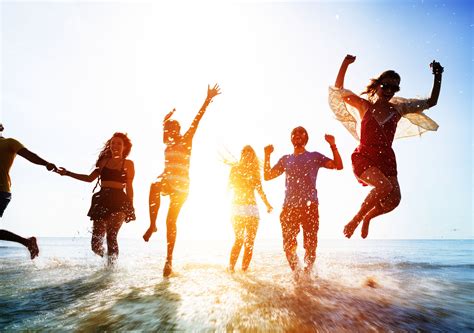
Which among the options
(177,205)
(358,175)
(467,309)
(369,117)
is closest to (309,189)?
(358,175)

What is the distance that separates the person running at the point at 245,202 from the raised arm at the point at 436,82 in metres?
3.03

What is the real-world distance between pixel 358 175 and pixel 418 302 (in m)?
1.93

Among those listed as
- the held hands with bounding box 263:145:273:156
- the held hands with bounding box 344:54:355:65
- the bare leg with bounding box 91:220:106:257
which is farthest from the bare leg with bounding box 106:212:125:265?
the held hands with bounding box 344:54:355:65

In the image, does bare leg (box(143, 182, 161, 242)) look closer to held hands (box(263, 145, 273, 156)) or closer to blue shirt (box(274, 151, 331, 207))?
held hands (box(263, 145, 273, 156))

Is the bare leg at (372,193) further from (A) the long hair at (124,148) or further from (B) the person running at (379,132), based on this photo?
(A) the long hair at (124,148)

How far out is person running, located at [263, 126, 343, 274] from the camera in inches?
217

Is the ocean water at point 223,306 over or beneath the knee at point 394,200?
beneath

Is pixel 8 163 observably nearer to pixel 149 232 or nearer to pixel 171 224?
pixel 149 232

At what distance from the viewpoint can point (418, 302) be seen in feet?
12.0

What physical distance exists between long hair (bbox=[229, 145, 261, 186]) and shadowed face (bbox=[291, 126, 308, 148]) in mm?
908

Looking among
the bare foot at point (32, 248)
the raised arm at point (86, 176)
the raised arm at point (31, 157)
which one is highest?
the raised arm at point (31, 157)

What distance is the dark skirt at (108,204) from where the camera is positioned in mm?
5941

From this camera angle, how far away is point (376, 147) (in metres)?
4.86

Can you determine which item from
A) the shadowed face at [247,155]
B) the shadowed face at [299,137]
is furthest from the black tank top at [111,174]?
the shadowed face at [299,137]
